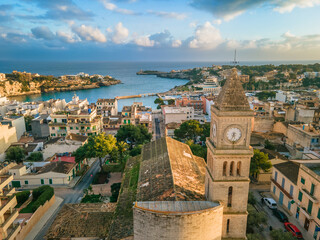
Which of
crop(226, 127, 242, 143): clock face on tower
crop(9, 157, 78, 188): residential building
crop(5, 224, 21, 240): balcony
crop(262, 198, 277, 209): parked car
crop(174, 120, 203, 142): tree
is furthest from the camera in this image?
crop(174, 120, 203, 142): tree

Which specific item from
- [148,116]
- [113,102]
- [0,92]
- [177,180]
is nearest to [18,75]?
[0,92]

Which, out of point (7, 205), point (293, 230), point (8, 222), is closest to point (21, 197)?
point (8, 222)

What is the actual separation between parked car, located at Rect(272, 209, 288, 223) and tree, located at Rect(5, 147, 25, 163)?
119 feet

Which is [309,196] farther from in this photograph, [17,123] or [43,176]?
[17,123]

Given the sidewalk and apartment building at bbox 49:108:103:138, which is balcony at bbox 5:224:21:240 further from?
apartment building at bbox 49:108:103:138

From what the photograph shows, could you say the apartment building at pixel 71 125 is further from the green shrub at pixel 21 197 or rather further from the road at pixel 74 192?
the green shrub at pixel 21 197

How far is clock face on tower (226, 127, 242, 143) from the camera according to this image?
14.7 metres

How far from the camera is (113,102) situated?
74.0m

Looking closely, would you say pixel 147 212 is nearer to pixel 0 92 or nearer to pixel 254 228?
Result: pixel 254 228

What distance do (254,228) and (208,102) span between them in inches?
2144

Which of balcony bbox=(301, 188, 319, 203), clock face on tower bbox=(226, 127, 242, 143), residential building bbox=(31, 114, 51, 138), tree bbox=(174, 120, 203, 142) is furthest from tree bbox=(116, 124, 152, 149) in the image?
clock face on tower bbox=(226, 127, 242, 143)

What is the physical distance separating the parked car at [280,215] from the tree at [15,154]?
36403mm

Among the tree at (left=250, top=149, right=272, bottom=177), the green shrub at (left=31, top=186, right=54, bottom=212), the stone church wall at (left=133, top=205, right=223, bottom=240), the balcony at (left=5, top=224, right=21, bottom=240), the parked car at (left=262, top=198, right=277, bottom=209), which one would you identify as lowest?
the parked car at (left=262, top=198, right=277, bottom=209)

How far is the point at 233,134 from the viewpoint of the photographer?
14.8 meters
